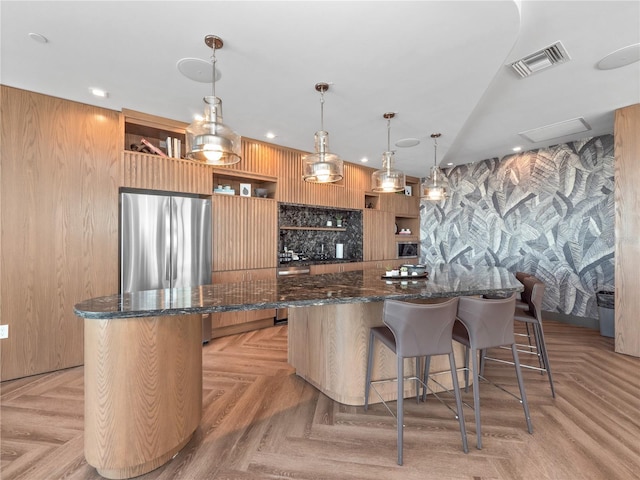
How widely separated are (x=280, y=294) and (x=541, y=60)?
2.76 m

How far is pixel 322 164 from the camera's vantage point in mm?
2662

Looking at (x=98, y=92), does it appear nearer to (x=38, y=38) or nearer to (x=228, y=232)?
(x=38, y=38)

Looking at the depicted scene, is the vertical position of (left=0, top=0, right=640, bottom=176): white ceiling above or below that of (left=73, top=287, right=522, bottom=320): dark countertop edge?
above

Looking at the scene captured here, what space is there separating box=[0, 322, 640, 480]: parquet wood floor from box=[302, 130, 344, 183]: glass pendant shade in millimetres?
1861

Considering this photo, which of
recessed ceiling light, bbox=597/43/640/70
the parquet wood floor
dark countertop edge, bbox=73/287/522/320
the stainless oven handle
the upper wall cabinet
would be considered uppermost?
recessed ceiling light, bbox=597/43/640/70

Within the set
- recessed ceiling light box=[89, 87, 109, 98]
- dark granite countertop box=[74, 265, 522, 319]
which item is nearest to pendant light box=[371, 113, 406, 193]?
dark granite countertop box=[74, 265, 522, 319]

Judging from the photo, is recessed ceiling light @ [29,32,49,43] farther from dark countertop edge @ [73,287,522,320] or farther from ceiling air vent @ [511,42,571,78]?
ceiling air vent @ [511,42,571,78]

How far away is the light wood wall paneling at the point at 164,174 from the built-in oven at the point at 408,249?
4.07 metres

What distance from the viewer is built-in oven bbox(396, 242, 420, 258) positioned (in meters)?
6.55

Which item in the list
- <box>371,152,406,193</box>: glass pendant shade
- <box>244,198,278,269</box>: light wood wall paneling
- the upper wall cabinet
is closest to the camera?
<box>371,152,406,193</box>: glass pendant shade

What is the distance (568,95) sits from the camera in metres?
3.18

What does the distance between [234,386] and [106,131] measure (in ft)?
9.72

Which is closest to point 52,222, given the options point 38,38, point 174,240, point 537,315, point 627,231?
point 174,240

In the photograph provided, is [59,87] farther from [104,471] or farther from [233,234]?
[104,471]
